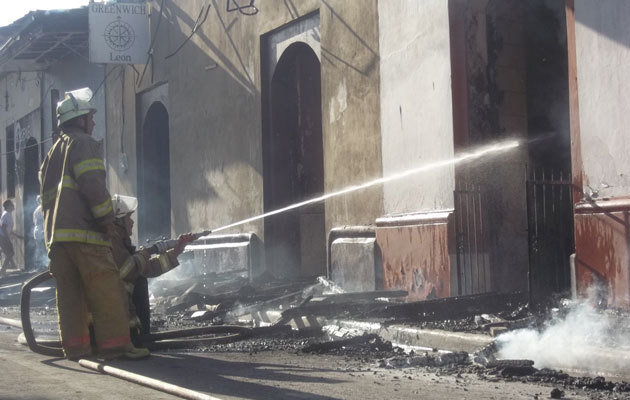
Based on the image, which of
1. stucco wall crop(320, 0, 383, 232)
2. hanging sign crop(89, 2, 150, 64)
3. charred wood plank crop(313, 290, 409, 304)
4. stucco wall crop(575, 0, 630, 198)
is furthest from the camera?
hanging sign crop(89, 2, 150, 64)

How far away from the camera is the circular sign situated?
17.4 meters

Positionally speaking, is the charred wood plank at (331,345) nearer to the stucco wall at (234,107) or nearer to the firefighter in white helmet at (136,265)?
the firefighter in white helmet at (136,265)

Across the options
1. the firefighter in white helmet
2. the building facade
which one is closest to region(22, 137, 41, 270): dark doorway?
the building facade

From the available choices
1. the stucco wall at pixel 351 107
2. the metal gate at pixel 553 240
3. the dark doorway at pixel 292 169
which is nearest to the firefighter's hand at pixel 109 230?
the metal gate at pixel 553 240

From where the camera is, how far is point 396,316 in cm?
817

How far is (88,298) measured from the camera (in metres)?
6.88

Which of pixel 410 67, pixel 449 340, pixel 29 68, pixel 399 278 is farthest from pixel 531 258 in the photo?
pixel 29 68

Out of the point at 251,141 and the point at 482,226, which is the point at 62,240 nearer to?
the point at 482,226

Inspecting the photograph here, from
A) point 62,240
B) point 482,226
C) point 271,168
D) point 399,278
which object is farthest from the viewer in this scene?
point 271,168

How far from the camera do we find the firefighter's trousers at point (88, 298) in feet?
22.4

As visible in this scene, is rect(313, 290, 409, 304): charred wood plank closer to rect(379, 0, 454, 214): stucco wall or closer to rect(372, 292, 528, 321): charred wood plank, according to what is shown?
rect(379, 0, 454, 214): stucco wall

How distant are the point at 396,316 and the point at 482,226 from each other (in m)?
1.56

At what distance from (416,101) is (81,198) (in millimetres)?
4194

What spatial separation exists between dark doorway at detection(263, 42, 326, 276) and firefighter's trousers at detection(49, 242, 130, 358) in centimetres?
655
